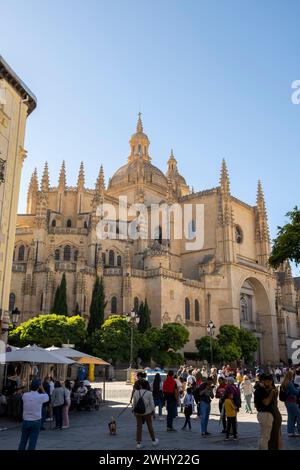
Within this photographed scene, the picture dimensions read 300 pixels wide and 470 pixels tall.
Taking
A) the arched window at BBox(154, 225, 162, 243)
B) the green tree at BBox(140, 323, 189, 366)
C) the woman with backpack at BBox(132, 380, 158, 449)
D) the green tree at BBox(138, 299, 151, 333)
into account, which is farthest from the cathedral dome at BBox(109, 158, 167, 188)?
the woman with backpack at BBox(132, 380, 158, 449)

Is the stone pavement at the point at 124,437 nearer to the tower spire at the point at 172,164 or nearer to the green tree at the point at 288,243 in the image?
the green tree at the point at 288,243

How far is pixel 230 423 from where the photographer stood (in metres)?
10.4

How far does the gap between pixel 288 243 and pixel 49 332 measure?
20866 mm

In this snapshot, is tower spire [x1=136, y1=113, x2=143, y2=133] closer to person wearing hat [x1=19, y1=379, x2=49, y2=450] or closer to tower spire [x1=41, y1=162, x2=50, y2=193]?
tower spire [x1=41, y1=162, x2=50, y2=193]

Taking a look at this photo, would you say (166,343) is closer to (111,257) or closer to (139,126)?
(111,257)

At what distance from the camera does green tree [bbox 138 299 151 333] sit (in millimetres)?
40250

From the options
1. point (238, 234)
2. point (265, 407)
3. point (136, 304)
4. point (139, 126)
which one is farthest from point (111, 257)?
point (265, 407)

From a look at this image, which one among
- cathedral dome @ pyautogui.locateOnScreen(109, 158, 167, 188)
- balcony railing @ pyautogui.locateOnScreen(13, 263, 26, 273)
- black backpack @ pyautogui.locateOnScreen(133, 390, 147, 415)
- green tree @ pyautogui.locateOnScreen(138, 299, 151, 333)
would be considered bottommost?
black backpack @ pyautogui.locateOnScreen(133, 390, 147, 415)

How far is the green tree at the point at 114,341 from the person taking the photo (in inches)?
1359

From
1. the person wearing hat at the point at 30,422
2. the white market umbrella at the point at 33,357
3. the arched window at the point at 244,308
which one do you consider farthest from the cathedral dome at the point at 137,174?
the person wearing hat at the point at 30,422

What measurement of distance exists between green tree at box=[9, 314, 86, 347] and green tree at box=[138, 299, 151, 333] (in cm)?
742

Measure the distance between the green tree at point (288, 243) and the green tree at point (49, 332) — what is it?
19285 mm
